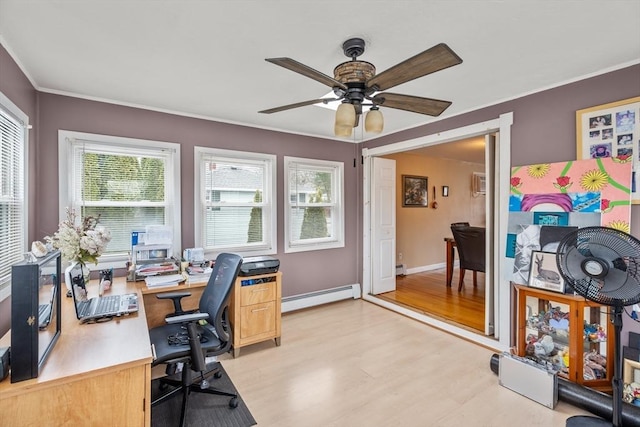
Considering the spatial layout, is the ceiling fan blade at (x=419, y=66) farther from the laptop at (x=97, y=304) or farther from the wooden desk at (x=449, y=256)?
the wooden desk at (x=449, y=256)

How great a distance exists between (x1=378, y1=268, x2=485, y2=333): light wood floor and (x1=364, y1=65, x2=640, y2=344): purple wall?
1.54 metres

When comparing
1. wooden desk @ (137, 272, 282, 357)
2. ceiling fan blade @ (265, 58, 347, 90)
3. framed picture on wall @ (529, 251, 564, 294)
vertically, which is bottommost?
wooden desk @ (137, 272, 282, 357)

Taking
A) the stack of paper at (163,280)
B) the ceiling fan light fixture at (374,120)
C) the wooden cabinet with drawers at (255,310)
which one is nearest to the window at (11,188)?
the stack of paper at (163,280)

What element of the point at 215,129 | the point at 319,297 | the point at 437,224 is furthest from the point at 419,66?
the point at 437,224

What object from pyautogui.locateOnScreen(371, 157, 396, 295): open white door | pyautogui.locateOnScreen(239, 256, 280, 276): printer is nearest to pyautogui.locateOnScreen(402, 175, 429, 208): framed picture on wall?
pyautogui.locateOnScreen(371, 157, 396, 295): open white door

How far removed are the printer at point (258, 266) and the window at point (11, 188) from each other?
1576 millimetres

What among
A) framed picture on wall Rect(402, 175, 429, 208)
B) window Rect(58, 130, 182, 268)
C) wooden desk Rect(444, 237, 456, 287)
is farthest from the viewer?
framed picture on wall Rect(402, 175, 429, 208)

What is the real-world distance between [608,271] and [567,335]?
928mm

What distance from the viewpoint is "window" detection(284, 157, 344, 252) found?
3975 mm

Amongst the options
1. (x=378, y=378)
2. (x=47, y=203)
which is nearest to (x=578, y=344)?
(x=378, y=378)

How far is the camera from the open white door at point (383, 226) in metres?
4.47

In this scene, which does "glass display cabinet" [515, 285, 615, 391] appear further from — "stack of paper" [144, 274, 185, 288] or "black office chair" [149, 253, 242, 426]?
"stack of paper" [144, 274, 185, 288]

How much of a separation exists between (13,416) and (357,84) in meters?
2.05

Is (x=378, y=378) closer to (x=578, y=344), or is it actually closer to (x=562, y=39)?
(x=578, y=344)
